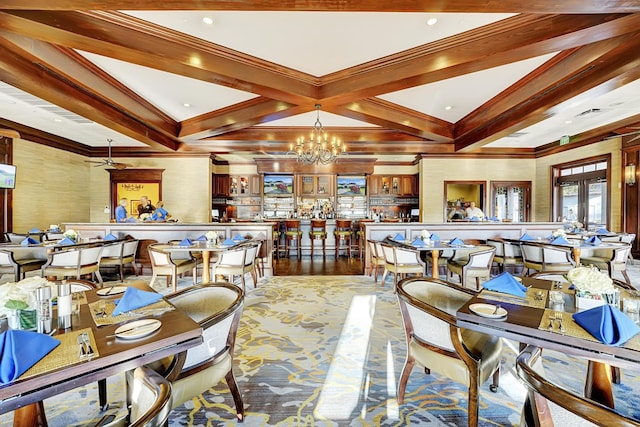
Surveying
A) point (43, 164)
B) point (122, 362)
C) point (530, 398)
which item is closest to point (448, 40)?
point (530, 398)

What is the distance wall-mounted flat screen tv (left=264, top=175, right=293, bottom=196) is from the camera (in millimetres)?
10742

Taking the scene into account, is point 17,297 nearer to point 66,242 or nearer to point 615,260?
point 66,242

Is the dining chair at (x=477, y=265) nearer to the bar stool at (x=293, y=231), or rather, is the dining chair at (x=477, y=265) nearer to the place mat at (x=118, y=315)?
the place mat at (x=118, y=315)

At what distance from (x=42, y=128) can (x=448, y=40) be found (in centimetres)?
896

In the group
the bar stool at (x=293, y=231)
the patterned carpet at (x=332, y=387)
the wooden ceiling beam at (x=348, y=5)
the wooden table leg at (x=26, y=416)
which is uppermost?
the wooden ceiling beam at (x=348, y=5)

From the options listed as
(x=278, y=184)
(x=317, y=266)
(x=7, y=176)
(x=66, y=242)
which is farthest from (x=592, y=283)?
(x=7, y=176)

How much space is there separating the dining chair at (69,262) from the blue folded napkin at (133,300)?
11.9 ft

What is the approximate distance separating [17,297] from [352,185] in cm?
996

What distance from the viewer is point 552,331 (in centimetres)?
150

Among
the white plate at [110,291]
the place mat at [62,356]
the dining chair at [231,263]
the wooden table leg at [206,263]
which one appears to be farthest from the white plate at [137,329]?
the wooden table leg at [206,263]

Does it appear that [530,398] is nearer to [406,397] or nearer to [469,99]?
[406,397]

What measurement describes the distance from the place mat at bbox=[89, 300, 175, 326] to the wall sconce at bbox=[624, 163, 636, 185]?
10.0 metres

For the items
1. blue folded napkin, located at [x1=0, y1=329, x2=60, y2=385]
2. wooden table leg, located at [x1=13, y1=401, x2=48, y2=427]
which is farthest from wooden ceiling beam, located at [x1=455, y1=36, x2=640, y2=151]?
wooden table leg, located at [x1=13, y1=401, x2=48, y2=427]

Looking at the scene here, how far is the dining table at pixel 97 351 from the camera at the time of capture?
1122 mm
